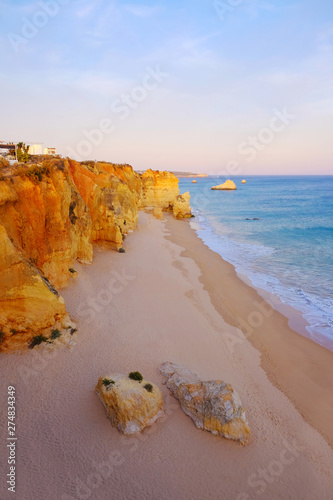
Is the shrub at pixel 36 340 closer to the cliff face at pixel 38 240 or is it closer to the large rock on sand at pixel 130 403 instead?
the cliff face at pixel 38 240

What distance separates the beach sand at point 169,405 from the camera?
885 centimetres

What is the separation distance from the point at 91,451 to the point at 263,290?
1871cm

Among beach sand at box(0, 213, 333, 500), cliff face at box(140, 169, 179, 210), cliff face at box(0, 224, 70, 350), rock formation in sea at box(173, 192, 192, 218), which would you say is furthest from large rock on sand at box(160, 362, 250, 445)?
cliff face at box(140, 169, 179, 210)

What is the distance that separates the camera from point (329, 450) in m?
10.6

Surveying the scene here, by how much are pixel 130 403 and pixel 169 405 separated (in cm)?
183

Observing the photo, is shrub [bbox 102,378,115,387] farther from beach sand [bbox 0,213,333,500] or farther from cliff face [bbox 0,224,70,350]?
cliff face [bbox 0,224,70,350]

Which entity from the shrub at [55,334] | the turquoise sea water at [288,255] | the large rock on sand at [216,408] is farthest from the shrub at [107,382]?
the turquoise sea water at [288,255]

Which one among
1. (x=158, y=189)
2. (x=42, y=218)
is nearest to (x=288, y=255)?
(x=42, y=218)

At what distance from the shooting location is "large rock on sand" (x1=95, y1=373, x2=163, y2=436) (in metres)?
10.1

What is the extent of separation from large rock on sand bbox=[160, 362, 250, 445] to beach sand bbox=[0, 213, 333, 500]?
0.29m

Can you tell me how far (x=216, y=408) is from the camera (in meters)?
10.2

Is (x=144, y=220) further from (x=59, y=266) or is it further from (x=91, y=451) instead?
(x=91, y=451)

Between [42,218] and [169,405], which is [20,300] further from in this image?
[169,405]

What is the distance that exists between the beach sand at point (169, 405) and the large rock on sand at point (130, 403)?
12.5 inches
